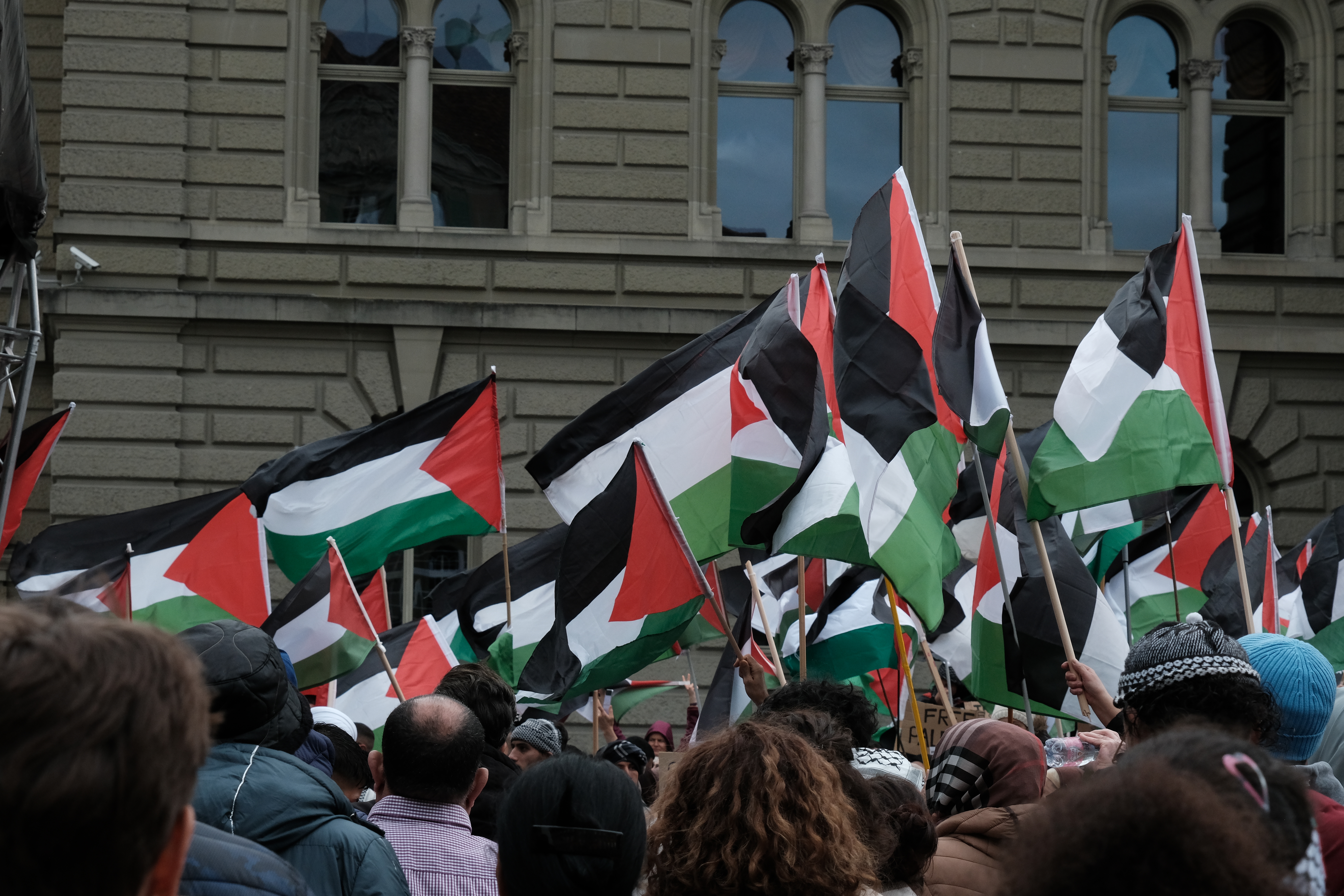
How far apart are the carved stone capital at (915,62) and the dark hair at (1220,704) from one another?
13.0 m

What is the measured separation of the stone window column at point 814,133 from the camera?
14.6 m

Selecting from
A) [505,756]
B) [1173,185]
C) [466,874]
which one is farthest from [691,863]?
[1173,185]

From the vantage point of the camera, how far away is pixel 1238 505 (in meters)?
14.5

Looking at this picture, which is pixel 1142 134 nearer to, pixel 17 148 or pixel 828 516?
pixel 828 516

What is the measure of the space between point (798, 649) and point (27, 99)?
190 inches

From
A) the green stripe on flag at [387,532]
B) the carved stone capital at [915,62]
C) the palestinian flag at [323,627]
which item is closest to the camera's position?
the palestinian flag at [323,627]

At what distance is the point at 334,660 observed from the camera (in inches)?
284

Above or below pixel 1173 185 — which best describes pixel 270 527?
below

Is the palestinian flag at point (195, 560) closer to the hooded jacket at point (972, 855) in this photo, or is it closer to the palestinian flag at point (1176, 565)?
Answer: the palestinian flag at point (1176, 565)

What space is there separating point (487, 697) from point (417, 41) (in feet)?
37.9

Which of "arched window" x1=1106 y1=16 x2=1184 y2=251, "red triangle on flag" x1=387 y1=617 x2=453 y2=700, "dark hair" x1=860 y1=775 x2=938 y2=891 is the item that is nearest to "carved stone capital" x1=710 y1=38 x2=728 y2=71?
"arched window" x1=1106 y1=16 x2=1184 y2=251

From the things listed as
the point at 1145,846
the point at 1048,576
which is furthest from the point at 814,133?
the point at 1145,846

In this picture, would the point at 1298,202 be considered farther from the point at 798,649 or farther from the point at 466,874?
the point at 466,874

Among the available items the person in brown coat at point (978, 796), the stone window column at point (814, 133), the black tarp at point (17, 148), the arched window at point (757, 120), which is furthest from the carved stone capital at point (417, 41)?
the person in brown coat at point (978, 796)
